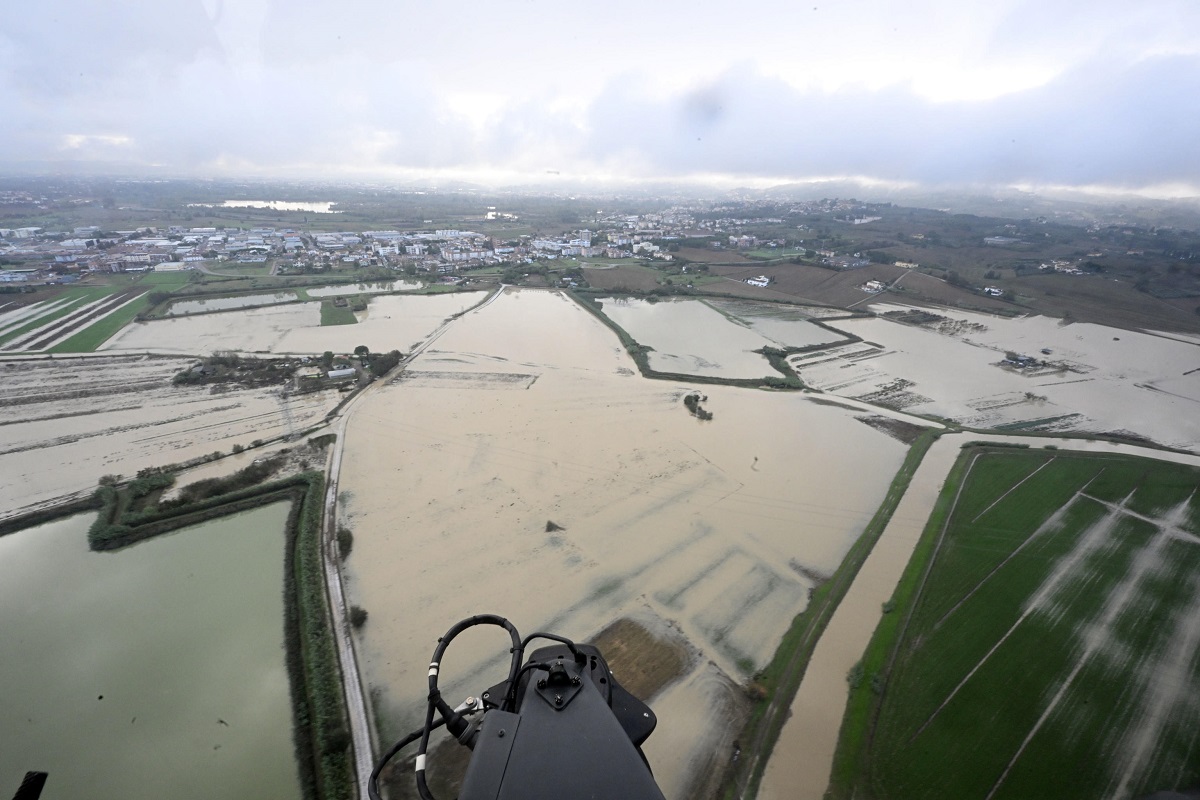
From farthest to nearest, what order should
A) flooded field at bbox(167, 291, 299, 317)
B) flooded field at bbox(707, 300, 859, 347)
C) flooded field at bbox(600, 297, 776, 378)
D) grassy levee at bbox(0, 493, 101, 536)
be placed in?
flooded field at bbox(167, 291, 299, 317) → flooded field at bbox(707, 300, 859, 347) → flooded field at bbox(600, 297, 776, 378) → grassy levee at bbox(0, 493, 101, 536)

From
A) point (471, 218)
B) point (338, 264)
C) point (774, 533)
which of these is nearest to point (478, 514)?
point (774, 533)

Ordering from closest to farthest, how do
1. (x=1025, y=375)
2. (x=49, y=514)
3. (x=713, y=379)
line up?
(x=49, y=514) < (x=713, y=379) < (x=1025, y=375)

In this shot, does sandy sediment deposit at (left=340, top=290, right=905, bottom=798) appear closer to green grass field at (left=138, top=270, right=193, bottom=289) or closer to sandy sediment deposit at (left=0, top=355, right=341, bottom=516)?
sandy sediment deposit at (left=0, top=355, right=341, bottom=516)

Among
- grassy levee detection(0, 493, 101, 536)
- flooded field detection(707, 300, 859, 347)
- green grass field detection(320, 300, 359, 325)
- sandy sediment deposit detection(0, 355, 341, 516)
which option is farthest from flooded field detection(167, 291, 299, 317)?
flooded field detection(707, 300, 859, 347)

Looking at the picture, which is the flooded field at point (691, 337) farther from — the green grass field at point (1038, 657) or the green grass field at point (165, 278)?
the green grass field at point (165, 278)

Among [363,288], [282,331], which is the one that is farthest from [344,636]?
[363,288]

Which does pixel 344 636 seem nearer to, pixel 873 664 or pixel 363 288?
pixel 873 664
